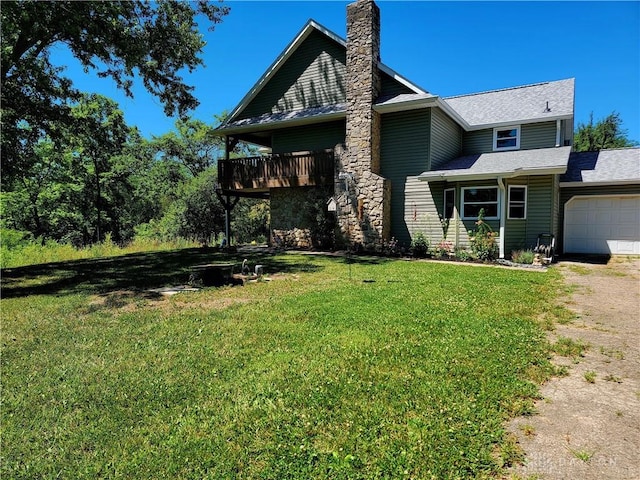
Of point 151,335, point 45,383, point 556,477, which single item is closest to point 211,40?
point 151,335

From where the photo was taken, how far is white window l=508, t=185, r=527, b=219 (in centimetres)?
1278

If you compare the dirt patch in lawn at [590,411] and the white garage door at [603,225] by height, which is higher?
the white garage door at [603,225]

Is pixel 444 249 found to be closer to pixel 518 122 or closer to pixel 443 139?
pixel 443 139

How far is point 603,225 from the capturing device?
46.1 feet

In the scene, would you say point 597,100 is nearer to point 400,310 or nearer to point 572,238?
point 572,238

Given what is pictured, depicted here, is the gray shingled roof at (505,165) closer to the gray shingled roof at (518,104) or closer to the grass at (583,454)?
the gray shingled roof at (518,104)

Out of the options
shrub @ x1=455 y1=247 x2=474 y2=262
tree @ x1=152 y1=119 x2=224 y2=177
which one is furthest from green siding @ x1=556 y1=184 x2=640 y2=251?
tree @ x1=152 y1=119 x2=224 y2=177

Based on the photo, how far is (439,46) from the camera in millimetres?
→ 14867

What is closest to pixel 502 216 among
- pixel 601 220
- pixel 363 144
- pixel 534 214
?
pixel 534 214

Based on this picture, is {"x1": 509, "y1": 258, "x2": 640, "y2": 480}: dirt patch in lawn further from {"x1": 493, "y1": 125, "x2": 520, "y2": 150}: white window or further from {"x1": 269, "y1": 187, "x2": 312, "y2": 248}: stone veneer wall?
{"x1": 269, "y1": 187, "x2": 312, "y2": 248}: stone veneer wall

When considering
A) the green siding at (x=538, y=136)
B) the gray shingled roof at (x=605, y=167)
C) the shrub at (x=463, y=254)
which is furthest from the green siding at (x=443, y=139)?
the gray shingled roof at (x=605, y=167)

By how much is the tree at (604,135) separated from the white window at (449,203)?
23682mm

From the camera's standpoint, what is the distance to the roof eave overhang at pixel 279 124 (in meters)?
14.6

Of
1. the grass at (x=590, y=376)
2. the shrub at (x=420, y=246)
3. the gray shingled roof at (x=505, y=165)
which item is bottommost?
the grass at (x=590, y=376)
